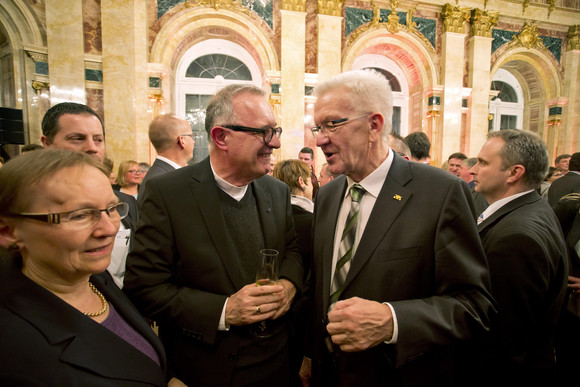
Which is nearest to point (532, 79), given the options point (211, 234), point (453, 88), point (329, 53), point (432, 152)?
point (453, 88)

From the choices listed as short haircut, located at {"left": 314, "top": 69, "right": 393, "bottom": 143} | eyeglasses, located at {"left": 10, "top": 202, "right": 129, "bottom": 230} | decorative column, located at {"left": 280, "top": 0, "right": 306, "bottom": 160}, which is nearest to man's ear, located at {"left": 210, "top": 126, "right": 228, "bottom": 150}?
short haircut, located at {"left": 314, "top": 69, "right": 393, "bottom": 143}

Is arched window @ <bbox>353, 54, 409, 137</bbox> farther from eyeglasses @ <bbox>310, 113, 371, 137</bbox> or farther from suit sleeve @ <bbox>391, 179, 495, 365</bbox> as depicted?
suit sleeve @ <bbox>391, 179, 495, 365</bbox>

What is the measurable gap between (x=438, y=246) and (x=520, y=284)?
734mm

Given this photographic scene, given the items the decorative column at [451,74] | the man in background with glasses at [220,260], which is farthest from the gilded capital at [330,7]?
the man in background with glasses at [220,260]

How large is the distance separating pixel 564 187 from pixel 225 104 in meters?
4.93

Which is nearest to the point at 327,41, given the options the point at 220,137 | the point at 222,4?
the point at 222,4

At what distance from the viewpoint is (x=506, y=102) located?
40.9 feet

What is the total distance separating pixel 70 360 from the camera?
3.35 feet

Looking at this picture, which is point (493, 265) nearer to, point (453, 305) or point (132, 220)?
point (453, 305)

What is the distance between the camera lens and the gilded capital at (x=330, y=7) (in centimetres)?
885

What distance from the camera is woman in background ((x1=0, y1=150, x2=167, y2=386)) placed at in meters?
0.99

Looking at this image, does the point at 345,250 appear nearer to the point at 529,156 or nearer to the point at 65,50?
the point at 529,156

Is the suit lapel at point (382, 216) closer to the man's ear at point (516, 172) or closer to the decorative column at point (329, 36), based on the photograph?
the man's ear at point (516, 172)

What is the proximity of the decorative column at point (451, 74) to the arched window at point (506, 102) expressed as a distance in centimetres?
321
